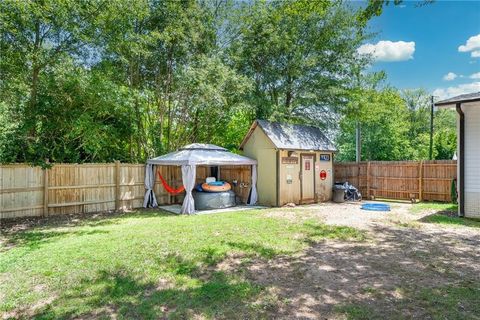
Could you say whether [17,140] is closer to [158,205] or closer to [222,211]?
[158,205]

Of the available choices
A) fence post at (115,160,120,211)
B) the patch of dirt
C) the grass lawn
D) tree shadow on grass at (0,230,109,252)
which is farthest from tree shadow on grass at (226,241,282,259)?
fence post at (115,160,120,211)

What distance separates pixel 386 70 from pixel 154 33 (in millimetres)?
17619

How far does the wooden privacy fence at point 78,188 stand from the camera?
837 centimetres

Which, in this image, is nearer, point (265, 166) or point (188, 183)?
point (188, 183)

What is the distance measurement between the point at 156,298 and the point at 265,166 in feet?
27.1

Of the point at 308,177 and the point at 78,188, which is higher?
the point at 308,177

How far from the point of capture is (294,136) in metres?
12.3

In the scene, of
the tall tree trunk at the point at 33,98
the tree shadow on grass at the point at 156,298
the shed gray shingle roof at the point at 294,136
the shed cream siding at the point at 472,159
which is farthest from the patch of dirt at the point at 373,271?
the tall tree trunk at the point at 33,98

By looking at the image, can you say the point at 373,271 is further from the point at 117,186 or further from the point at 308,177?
the point at 117,186

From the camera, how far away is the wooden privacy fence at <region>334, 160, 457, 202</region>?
38.4 feet

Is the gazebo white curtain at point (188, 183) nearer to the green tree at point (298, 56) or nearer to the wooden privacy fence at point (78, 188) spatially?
the wooden privacy fence at point (78, 188)

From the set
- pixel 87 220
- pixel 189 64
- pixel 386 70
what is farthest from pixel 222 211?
pixel 386 70

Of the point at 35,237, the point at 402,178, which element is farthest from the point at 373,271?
the point at 402,178

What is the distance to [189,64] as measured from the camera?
12.4m
